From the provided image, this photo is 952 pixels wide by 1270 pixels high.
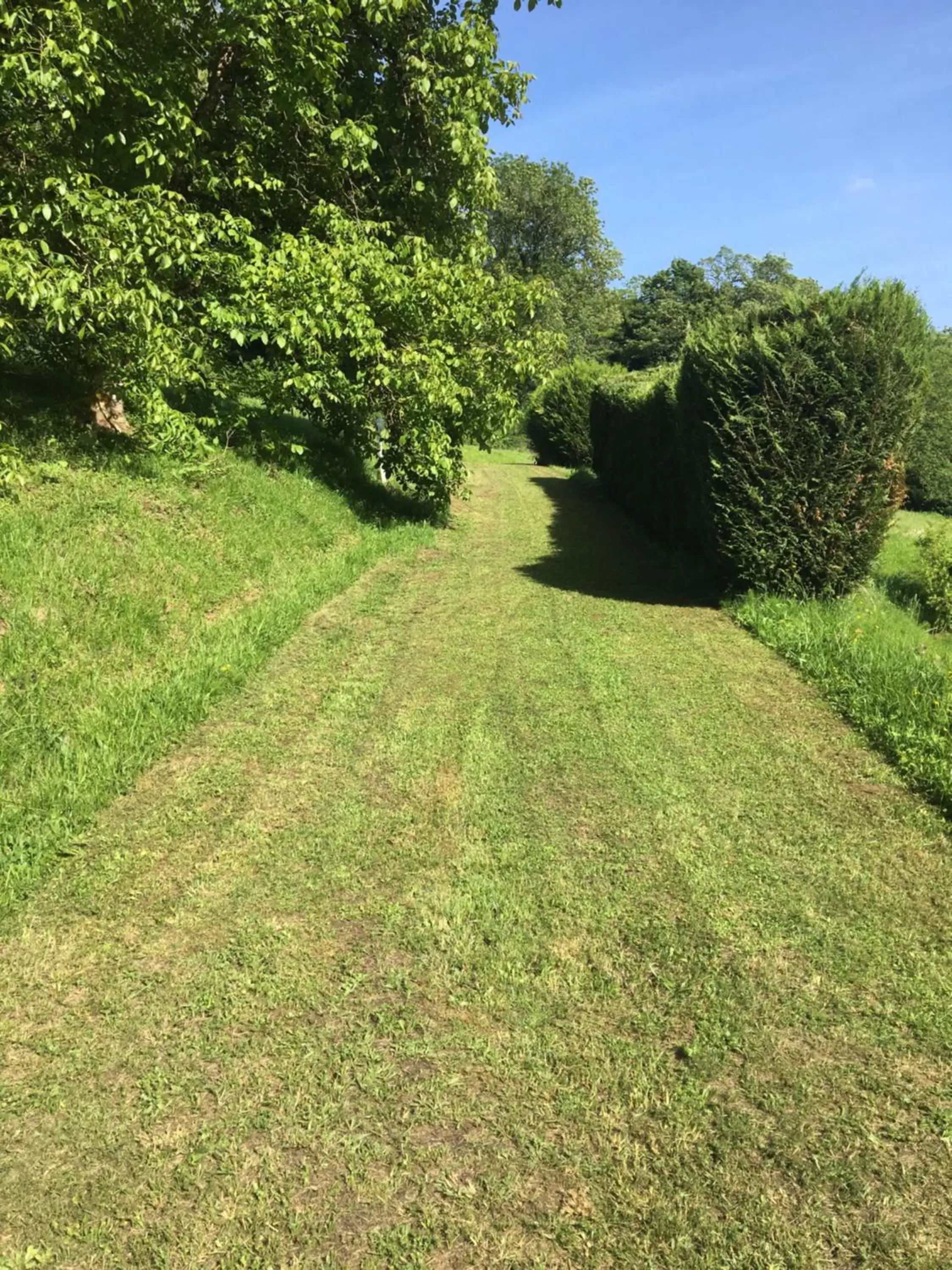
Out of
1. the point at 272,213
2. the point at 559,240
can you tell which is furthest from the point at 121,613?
the point at 559,240

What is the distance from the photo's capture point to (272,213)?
1031 centimetres

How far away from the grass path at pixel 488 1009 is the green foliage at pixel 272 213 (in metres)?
4.43

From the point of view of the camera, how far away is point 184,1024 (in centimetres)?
255

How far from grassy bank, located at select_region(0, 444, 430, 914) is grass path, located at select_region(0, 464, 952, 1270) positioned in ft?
0.99

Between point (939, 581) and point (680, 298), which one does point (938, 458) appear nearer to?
point (939, 581)

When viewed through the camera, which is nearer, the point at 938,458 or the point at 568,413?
the point at 938,458

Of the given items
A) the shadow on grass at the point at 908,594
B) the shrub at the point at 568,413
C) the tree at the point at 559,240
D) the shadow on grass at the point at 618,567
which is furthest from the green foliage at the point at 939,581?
the tree at the point at 559,240

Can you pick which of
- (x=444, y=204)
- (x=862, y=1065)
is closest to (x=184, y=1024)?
(x=862, y=1065)

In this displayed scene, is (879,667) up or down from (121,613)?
up

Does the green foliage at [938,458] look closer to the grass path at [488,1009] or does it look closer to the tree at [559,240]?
the grass path at [488,1009]

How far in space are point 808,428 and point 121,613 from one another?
238 inches

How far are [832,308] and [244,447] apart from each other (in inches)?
273

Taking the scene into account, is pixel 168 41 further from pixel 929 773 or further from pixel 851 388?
pixel 929 773

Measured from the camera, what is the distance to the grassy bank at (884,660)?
4.44 meters
